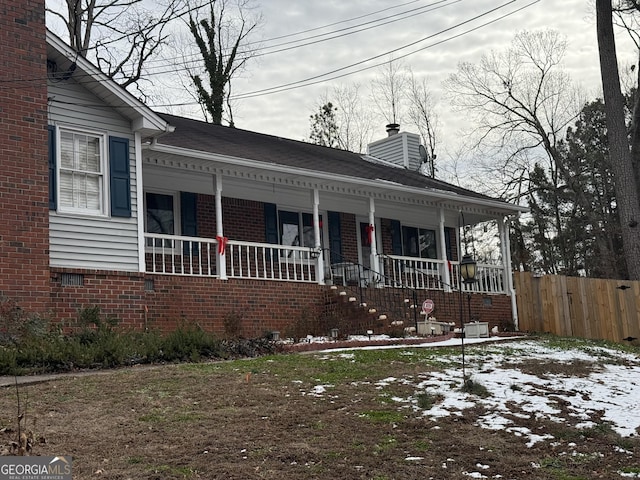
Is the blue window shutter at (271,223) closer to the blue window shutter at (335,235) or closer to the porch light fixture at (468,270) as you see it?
the blue window shutter at (335,235)

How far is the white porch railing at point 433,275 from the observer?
2006cm

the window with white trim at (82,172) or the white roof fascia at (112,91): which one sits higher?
the white roof fascia at (112,91)

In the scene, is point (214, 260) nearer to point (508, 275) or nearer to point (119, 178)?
point (119, 178)

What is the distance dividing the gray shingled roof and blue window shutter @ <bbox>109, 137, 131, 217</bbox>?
56.3 inches

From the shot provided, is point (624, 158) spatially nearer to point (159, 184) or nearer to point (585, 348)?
point (585, 348)

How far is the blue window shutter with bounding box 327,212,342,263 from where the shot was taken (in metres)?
21.2

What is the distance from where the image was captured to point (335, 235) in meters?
21.4

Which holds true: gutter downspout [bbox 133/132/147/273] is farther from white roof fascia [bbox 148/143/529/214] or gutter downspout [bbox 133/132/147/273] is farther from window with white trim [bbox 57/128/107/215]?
window with white trim [bbox 57/128/107/215]

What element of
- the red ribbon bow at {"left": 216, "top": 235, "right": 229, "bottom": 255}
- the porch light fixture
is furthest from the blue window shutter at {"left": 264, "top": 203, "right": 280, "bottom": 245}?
the porch light fixture

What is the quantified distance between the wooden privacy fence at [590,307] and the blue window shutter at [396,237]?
4221mm

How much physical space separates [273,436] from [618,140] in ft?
53.0

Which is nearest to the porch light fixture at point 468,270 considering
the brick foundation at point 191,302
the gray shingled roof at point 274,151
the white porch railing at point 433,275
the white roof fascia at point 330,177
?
the brick foundation at point 191,302

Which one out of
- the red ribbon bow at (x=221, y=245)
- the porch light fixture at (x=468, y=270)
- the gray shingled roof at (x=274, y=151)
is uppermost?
the gray shingled roof at (x=274, y=151)

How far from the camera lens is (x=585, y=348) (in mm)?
14977
